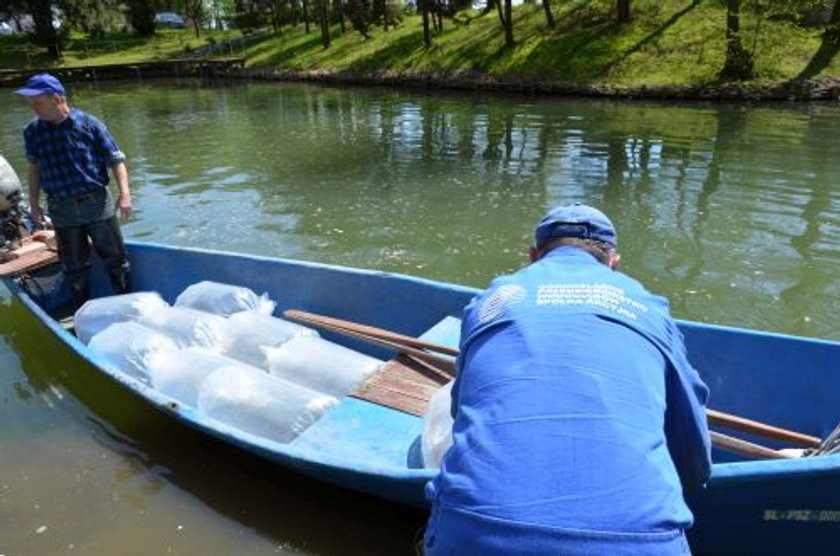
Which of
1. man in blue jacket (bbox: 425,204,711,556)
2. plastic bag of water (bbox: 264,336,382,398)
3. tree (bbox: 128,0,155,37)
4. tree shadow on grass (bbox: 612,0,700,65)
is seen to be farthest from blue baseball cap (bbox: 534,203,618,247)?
tree (bbox: 128,0,155,37)

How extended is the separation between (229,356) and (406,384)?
1.75 m

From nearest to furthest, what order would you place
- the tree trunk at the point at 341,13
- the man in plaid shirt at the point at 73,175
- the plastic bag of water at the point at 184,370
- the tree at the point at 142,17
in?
1. the plastic bag of water at the point at 184,370
2. the man in plaid shirt at the point at 73,175
3. the tree trunk at the point at 341,13
4. the tree at the point at 142,17

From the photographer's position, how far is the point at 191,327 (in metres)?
6.30

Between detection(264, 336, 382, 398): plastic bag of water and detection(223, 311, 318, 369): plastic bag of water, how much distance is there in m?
0.13

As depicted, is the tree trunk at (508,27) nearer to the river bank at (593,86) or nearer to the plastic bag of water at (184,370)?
the river bank at (593,86)

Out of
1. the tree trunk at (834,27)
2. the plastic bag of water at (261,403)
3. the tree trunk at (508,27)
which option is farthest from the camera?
the tree trunk at (508,27)

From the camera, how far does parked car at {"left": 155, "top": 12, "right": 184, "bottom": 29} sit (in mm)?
71194

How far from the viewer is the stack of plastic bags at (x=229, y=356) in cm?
519

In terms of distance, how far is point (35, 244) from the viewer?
8141mm

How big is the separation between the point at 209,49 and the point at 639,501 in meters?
55.9

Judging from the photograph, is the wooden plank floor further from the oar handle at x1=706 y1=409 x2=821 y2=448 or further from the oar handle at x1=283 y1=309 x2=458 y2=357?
the oar handle at x1=706 y1=409 x2=821 y2=448

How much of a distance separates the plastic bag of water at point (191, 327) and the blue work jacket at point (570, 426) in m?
4.03

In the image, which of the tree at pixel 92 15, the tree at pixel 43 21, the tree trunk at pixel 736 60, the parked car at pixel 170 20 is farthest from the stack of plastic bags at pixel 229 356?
the parked car at pixel 170 20

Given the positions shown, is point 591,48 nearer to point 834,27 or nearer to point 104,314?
point 834,27
